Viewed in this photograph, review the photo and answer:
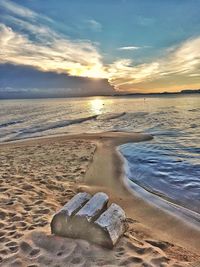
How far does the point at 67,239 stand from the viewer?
502 cm

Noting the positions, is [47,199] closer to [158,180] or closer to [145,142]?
[158,180]

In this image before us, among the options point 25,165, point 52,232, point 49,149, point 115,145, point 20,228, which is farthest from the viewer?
point 115,145

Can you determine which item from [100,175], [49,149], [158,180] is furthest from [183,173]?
[49,149]

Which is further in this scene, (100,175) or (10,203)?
(100,175)

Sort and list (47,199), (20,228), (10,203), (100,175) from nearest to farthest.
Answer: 1. (20,228)
2. (10,203)
3. (47,199)
4. (100,175)

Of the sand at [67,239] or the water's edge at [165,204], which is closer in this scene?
the sand at [67,239]

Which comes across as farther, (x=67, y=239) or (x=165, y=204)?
(x=165, y=204)

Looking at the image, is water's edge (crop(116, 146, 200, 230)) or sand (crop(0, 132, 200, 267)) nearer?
sand (crop(0, 132, 200, 267))

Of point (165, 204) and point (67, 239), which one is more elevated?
point (67, 239)

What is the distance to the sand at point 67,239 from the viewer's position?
454 centimetres

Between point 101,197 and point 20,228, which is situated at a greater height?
point 101,197

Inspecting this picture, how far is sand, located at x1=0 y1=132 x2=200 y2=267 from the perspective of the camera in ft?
14.9

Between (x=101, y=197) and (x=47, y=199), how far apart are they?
2.42 metres

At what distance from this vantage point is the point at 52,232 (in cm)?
525
